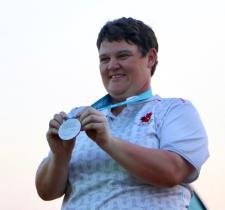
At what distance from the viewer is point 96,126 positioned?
2420 millimetres

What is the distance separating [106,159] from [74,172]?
0.19 meters

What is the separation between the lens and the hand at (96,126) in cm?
242

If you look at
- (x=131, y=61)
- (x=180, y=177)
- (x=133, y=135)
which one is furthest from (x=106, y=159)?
(x=131, y=61)

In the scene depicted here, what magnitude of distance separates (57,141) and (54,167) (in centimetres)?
14

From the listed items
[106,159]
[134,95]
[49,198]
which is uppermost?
[134,95]

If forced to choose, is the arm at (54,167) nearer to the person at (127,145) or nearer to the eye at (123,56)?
the person at (127,145)

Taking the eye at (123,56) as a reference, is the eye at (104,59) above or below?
below

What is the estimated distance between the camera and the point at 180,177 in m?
2.51

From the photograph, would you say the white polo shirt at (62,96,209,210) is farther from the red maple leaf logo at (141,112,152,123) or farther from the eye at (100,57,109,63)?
the eye at (100,57,109,63)

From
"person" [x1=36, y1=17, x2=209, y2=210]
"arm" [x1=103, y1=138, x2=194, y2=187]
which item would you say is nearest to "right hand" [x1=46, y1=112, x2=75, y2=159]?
"person" [x1=36, y1=17, x2=209, y2=210]

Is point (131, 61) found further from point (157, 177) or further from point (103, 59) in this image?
point (157, 177)

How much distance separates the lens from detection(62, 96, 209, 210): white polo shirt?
253cm

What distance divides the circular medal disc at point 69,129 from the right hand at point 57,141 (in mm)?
34

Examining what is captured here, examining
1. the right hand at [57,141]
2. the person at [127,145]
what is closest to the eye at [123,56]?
the person at [127,145]
